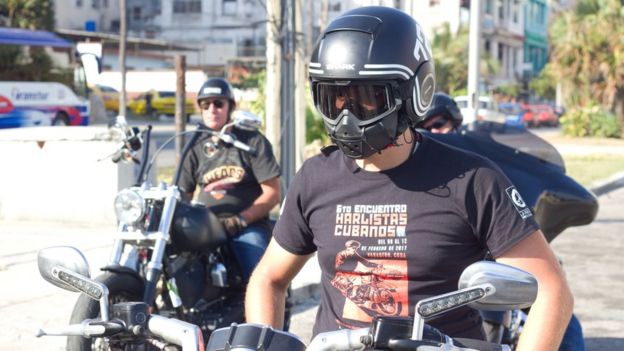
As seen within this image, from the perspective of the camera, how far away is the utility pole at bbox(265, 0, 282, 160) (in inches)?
436

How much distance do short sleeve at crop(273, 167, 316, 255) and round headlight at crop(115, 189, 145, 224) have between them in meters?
2.63

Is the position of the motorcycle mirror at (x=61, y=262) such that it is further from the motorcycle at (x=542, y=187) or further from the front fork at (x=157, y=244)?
the motorcycle at (x=542, y=187)

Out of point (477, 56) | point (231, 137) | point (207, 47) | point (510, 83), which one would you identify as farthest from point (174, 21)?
point (231, 137)

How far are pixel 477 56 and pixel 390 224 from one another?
15.5 m

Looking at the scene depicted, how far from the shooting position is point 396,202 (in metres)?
2.86

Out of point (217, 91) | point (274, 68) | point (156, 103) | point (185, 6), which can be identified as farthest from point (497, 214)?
point (185, 6)

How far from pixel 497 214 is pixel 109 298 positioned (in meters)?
2.87

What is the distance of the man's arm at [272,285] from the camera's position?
292 centimetres

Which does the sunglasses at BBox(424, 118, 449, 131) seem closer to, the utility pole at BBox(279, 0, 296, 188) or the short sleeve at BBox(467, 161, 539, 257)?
the short sleeve at BBox(467, 161, 539, 257)

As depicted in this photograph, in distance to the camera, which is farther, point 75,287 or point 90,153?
point 90,153

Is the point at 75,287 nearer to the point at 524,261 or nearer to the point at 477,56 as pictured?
the point at 524,261

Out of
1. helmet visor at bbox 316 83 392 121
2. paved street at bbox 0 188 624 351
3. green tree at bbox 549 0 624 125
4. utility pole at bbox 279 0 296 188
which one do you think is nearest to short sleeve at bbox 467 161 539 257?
helmet visor at bbox 316 83 392 121

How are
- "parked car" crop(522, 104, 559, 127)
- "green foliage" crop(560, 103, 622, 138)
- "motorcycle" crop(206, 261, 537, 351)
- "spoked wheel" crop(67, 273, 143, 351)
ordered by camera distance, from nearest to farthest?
"motorcycle" crop(206, 261, 537, 351)
"spoked wheel" crop(67, 273, 143, 351)
"green foliage" crop(560, 103, 622, 138)
"parked car" crop(522, 104, 559, 127)

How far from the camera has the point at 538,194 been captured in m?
5.32
